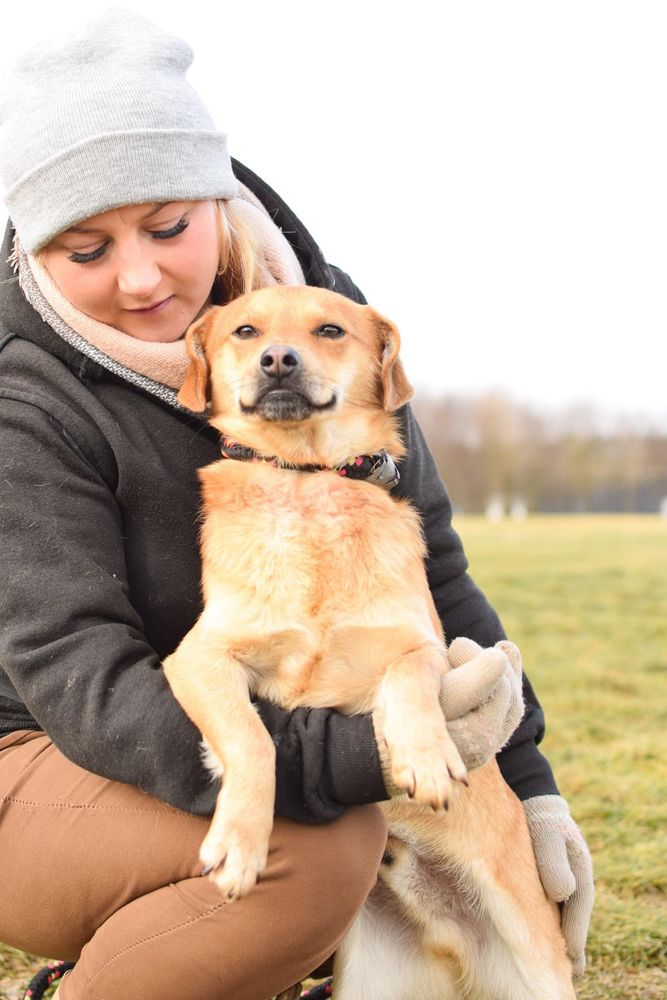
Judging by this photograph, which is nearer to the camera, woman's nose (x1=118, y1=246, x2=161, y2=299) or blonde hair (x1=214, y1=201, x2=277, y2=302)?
woman's nose (x1=118, y1=246, x2=161, y2=299)

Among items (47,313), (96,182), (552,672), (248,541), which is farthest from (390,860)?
(552,672)

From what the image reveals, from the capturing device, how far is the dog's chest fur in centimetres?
256

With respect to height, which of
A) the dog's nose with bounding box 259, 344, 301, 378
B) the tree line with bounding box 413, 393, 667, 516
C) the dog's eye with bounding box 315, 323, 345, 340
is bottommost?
the tree line with bounding box 413, 393, 667, 516

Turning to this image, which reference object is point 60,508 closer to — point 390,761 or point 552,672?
point 390,761

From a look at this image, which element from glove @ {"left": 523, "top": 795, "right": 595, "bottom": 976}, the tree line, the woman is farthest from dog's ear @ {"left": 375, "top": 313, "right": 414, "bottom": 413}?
the tree line

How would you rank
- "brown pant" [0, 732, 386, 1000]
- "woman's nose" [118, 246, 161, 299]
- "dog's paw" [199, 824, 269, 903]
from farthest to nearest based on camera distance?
1. "woman's nose" [118, 246, 161, 299]
2. "brown pant" [0, 732, 386, 1000]
3. "dog's paw" [199, 824, 269, 903]

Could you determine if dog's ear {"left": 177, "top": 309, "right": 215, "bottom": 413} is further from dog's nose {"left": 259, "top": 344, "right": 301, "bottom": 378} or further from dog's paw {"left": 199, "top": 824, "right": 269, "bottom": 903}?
dog's paw {"left": 199, "top": 824, "right": 269, "bottom": 903}

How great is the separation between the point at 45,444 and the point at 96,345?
11.5 inches

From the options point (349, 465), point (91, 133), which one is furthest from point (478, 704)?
point (91, 133)

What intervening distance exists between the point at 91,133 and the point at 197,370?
61 centimetres

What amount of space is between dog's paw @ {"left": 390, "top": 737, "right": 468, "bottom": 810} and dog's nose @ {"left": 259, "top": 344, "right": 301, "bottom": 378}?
99cm

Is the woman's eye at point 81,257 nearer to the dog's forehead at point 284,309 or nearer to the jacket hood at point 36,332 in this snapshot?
the jacket hood at point 36,332

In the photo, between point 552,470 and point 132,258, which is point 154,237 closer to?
point 132,258

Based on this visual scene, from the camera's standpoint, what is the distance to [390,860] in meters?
2.86
